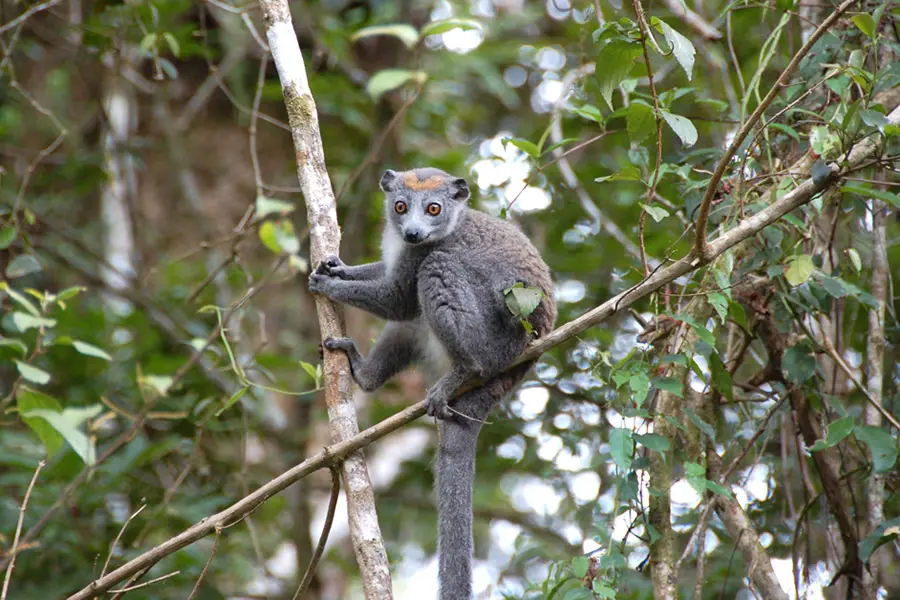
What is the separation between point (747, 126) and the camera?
10.0ft

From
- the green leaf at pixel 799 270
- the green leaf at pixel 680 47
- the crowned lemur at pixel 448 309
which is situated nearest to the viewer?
the green leaf at pixel 680 47

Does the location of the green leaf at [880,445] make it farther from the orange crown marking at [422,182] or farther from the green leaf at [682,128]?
the orange crown marking at [422,182]

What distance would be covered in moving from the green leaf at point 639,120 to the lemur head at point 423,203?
1663mm

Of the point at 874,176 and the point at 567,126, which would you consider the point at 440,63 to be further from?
the point at 874,176

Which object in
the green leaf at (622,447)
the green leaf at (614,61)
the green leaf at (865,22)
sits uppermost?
the green leaf at (865,22)

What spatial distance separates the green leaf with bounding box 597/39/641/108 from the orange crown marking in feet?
6.78

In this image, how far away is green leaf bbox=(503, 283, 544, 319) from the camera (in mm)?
3932

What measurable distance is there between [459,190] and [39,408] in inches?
107

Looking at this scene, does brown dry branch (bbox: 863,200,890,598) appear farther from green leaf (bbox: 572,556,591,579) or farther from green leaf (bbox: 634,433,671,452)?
green leaf (bbox: 572,556,591,579)

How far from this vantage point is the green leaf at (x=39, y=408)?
4.17 metres

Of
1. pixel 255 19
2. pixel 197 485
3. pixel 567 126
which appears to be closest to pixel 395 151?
pixel 567 126

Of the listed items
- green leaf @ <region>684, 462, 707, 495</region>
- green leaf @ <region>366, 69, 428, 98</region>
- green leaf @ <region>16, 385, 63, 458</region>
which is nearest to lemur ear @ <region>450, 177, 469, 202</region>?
Answer: green leaf @ <region>366, 69, 428, 98</region>

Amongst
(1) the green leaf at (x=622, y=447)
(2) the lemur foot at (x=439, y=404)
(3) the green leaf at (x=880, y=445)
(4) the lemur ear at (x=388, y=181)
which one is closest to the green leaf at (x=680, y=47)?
(1) the green leaf at (x=622, y=447)

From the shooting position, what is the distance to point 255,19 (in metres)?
9.09
